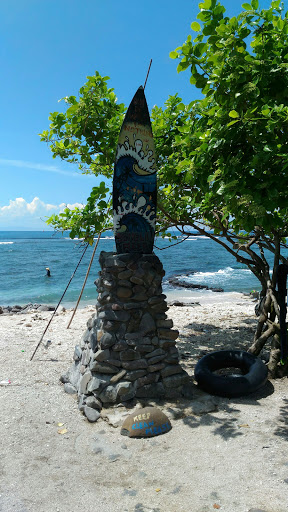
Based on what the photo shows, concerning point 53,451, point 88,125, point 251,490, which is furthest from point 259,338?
point 88,125

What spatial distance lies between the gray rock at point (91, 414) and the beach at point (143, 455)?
78 millimetres

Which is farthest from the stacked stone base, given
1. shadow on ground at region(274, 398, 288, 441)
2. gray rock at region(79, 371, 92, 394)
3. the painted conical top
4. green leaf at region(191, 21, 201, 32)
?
green leaf at region(191, 21, 201, 32)

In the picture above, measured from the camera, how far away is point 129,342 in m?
6.77

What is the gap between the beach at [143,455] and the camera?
433cm

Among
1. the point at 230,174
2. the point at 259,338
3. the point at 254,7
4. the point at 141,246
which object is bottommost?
the point at 259,338

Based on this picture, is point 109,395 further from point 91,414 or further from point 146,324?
point 146,324

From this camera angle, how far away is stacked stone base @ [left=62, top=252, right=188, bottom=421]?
261 inches

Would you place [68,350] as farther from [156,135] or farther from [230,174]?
[230,174]

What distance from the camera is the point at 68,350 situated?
1065cm

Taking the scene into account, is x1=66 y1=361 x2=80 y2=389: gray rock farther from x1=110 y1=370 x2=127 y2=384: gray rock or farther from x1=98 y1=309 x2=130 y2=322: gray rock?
x1=98 y1=309 x2=130 y2=322: gray rock

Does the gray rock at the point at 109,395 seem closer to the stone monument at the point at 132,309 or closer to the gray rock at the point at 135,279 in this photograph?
the stone monument at the point at 132,309

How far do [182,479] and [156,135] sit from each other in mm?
7504

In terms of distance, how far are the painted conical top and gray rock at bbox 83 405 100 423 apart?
5.40 meters

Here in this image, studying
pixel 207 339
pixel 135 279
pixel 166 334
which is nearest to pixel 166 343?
pixel 166 334
